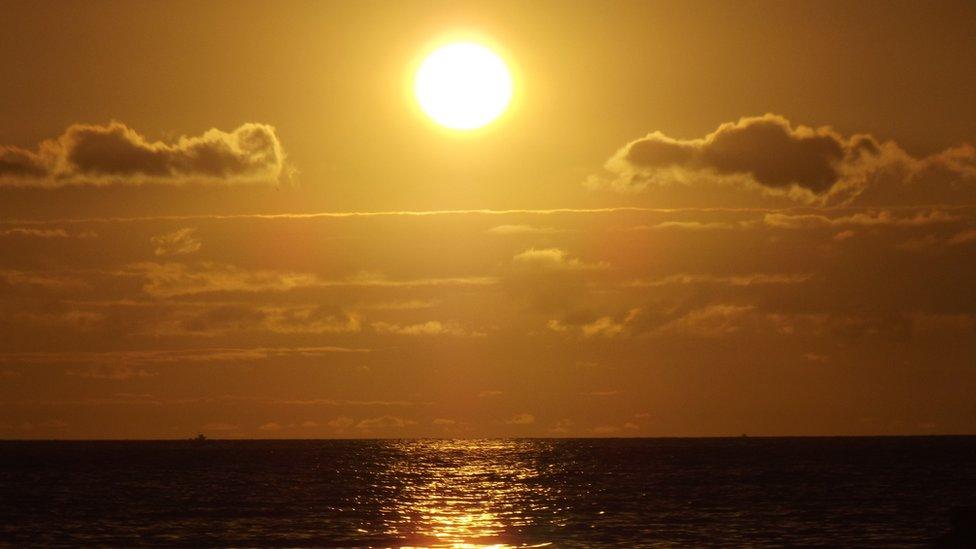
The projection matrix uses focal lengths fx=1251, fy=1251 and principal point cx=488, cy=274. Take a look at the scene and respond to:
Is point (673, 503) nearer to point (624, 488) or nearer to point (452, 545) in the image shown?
point (624, 488)

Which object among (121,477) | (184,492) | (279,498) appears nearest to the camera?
(279,498)

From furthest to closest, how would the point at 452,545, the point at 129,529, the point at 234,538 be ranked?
the point at 129,529 → the point at 234,538 → the point at 452,545

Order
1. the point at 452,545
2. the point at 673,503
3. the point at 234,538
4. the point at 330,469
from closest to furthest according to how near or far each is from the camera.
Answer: the point at 452,545, the point at 234,538, the point at 673,503, the point at 330,469

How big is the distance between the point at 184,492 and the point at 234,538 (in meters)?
53.6

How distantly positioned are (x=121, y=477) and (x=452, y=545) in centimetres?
10377

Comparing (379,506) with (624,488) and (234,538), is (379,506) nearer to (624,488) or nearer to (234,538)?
(234,538)

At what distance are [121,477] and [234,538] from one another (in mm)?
93428

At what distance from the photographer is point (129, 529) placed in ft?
286

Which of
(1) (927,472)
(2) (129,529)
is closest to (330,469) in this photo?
(1) (927,472)

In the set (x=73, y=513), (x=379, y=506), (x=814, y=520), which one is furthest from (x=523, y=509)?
Result: (x=73, y=513)

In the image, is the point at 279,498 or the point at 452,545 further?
the point at 279,498

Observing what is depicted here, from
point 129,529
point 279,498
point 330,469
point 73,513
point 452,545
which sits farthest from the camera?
point 330,469

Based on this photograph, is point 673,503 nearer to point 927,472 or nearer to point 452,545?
point 452,545

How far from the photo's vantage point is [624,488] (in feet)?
445
